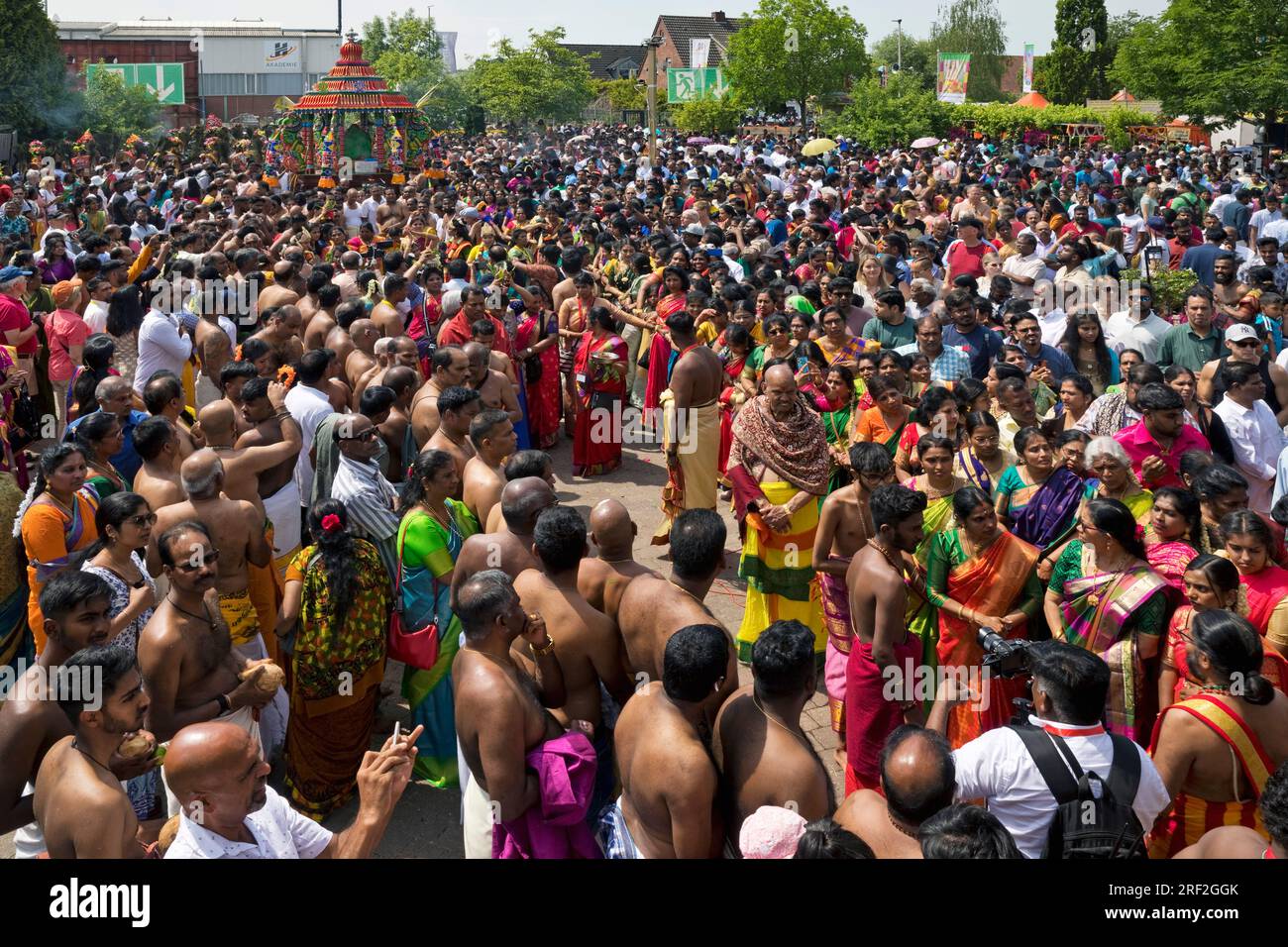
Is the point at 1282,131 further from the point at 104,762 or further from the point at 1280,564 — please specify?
the point at 104,762

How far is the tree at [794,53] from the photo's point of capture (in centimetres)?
4031

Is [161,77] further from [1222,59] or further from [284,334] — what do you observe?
[284,334]

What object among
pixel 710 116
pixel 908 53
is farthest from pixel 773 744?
pixel 908 53

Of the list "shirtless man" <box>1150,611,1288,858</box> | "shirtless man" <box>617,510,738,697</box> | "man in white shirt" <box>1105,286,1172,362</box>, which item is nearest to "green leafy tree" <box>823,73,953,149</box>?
"man in white shirt" <box>1105,286,1172,362</box>

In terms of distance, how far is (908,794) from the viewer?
2807 millimetres

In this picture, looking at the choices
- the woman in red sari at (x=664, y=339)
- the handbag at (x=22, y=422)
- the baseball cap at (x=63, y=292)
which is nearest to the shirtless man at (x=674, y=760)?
the woman in red sari at (x=664, y=339)

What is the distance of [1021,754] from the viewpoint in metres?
3.17

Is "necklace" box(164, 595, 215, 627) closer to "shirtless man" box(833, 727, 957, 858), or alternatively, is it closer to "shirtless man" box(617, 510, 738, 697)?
"shirtless man" box(617, 510, 738, 697)

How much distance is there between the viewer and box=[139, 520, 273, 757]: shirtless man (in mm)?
3863

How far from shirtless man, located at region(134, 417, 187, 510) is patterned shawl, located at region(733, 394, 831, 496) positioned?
272 cm

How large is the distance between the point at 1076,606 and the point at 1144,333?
3955mm

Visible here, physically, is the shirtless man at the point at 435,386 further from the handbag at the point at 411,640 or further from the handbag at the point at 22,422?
the handbag at the point at 22,422

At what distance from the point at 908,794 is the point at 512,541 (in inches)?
80.7
